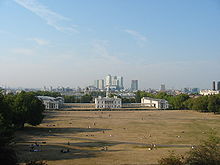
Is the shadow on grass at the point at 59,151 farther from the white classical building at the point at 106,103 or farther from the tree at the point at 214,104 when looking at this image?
the white classical building at the point at 106,103

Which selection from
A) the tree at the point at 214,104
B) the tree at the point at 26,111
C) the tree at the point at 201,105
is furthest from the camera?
the tree at the point at 201,105

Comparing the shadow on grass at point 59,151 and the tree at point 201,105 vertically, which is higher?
the tree at point 201,105

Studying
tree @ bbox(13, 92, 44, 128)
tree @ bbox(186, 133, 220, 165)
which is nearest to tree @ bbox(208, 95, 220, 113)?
tree @ bbox(13, 92, 44, 128)

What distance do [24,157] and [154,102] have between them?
90.3 m

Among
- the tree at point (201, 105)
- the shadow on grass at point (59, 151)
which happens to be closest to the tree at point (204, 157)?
the shadow on grass at point (59, 151)

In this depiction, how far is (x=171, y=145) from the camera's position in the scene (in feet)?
102

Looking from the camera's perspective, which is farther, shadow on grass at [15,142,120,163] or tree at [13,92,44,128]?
tree at [13,92,44,128]

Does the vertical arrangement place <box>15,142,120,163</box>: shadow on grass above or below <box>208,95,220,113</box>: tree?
below

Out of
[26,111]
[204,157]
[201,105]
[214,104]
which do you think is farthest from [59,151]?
[201,105]

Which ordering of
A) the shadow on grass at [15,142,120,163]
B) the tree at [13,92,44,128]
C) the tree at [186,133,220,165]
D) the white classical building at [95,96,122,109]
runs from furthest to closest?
the white classical building at [95,96,122,109] → the tree at [13,92,44,128] → the shadow on grass at [15,142,120,163] → the tree at [186,133,220,165]

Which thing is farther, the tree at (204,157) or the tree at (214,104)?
the tree at (214,104)

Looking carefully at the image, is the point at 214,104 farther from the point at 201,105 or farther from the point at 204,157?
the point at 204,157

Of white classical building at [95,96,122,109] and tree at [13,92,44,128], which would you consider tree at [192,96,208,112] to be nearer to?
white classical building at [95,96,122,109]

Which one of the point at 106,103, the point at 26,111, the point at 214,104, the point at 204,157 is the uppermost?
the point at 26,111
